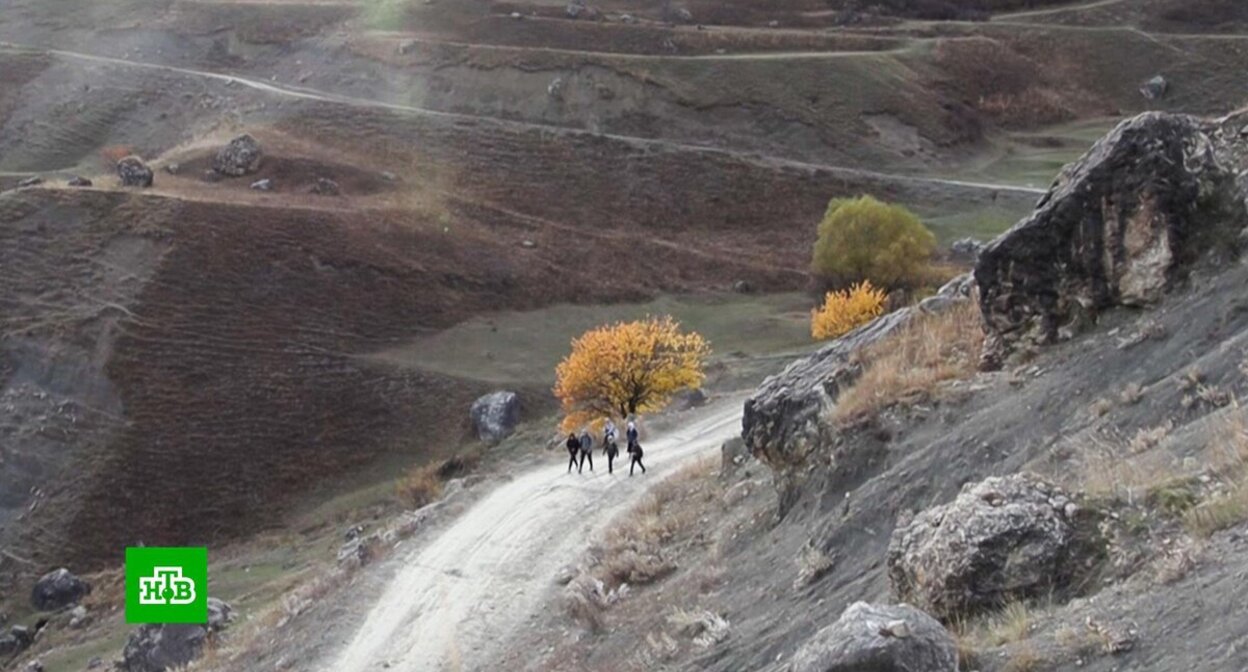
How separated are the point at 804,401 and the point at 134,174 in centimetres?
5525

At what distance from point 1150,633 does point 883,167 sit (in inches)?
3123

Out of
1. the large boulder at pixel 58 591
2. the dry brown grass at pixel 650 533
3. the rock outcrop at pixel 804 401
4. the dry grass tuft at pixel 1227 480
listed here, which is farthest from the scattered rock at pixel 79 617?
the dry grass tuft at pixel 1227 480

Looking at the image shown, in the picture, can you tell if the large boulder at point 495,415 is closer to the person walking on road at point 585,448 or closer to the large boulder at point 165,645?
the person walking on road at point 585,448

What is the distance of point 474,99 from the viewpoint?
89.9 m

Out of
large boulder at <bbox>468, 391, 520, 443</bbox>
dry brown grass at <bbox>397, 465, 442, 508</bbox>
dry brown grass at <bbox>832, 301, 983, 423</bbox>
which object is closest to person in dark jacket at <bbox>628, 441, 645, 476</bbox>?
dry brown grass at <bbox>397, 465, 442, 508</bbox>

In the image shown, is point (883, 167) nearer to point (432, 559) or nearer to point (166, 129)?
point (166, 129)

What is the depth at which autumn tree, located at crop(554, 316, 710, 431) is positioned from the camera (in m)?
42.7

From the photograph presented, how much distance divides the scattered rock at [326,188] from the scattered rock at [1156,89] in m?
63.5

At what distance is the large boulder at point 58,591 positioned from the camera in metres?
Answer: 41.8

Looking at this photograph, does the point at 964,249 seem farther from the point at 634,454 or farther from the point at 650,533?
the point at 650,533

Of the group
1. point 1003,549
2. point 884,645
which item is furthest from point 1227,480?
point 884,645

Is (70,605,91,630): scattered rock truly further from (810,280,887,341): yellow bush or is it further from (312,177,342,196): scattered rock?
(312,177,342,196): scattered rock

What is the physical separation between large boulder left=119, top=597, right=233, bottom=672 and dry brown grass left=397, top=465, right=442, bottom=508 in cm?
663

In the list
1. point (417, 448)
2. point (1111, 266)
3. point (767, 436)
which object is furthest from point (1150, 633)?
point (417, 448)
